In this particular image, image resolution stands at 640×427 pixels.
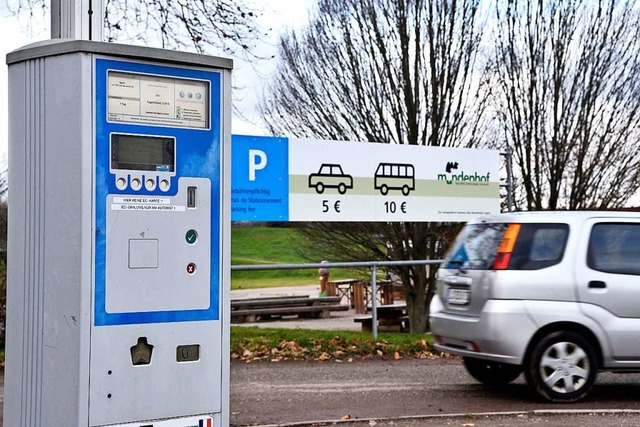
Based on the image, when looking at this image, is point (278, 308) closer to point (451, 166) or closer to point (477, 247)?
point (451, 166)

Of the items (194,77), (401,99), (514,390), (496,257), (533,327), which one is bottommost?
(514,390)

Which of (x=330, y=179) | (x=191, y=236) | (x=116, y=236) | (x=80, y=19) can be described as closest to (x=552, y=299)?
(x=191, y=236)

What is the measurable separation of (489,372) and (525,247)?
1.52 meters

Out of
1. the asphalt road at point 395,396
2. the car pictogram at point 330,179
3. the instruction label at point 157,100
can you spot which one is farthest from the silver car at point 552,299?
the instruction label at point 157,100

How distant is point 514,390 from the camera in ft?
33.9

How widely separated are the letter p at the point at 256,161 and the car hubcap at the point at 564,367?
17.3ft

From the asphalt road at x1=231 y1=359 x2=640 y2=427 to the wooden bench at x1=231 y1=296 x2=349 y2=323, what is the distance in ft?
25.4

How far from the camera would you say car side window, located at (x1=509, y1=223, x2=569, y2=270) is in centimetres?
956

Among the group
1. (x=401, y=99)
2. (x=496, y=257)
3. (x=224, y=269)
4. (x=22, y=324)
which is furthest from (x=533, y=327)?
(x=401, y=99)

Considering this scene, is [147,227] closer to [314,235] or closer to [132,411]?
[132,411]

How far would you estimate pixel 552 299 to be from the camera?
9508 mm

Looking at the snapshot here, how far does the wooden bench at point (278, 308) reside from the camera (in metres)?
19.9

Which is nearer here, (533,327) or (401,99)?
(533,327)

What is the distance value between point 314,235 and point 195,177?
14.8 meters
